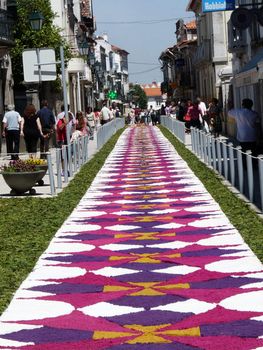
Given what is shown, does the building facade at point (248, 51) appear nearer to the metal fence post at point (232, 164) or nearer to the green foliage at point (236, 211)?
the green foliage at point (236, 211)

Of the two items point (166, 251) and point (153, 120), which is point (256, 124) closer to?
point (166, 251)

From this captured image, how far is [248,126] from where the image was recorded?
1952 centimetres

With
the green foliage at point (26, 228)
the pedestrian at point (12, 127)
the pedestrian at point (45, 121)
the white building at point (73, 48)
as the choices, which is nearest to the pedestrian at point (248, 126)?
the green foliage at point (26, 228)

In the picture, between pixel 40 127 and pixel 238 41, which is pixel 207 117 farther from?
pixel 40 127

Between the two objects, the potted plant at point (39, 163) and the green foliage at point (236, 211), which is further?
the potted plant at point (39, 163)

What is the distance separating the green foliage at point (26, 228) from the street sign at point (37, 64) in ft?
7.85

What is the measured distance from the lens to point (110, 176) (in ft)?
74.4

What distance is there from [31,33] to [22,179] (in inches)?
1208

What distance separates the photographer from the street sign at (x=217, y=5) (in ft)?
102

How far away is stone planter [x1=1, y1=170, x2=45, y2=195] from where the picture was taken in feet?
56.3

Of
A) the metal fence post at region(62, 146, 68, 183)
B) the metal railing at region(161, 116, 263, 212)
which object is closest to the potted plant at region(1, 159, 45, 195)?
the metal fence post at region(62, 146, 68, 183)

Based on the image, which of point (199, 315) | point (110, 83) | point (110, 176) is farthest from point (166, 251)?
point (110, 83)

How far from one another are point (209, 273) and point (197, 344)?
2.68m

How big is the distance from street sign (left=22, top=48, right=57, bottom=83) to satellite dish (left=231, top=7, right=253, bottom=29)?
6578 mm
